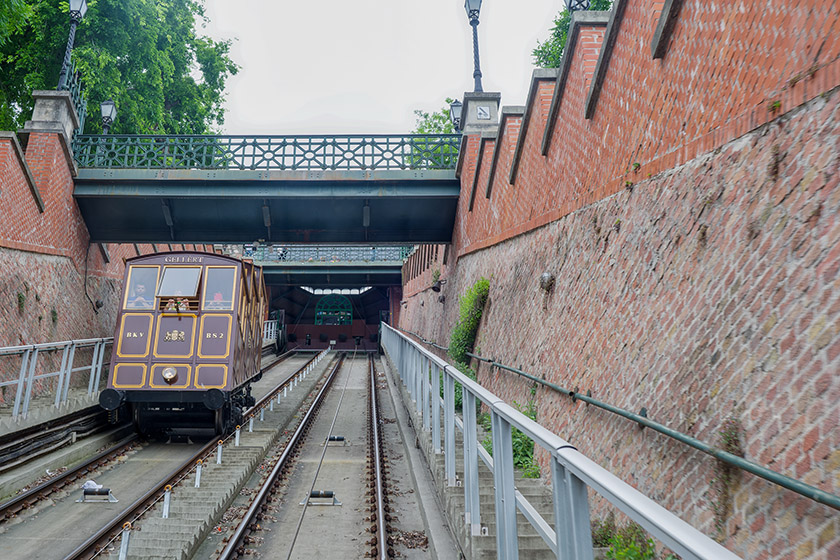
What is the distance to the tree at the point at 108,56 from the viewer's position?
16.5m

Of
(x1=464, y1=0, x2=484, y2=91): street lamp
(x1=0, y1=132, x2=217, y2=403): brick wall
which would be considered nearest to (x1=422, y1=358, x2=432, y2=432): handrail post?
(x1=464, y1=0, x2=484, y2=91): street lamp

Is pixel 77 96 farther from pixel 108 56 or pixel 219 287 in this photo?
pixel 219 287

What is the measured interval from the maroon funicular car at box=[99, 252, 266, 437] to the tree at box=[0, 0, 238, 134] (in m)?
11.1

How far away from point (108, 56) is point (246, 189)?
8054 mm

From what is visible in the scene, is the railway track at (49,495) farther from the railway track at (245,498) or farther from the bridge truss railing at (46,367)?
the bridge truss railing at (46,367)

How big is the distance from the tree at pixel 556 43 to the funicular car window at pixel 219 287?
16908 millimetres

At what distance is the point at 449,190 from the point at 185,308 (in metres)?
7.96

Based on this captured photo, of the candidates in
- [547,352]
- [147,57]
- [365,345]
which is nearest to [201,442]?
[547,352]

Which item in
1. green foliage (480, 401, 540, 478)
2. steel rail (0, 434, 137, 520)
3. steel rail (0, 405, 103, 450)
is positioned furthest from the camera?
steel rail (0, 405, 103, 450)

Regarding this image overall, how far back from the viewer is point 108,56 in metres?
16.3

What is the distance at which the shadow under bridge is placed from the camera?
44.0 feet

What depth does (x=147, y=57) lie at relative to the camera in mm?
17844

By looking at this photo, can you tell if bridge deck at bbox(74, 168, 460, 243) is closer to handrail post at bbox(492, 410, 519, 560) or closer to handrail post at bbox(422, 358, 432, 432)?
handrail post at bbox(422, 358, 432, 432)

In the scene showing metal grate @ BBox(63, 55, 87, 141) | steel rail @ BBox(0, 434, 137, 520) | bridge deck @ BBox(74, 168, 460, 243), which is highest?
metal grate @ BBox(63, 55, 87, 141)
